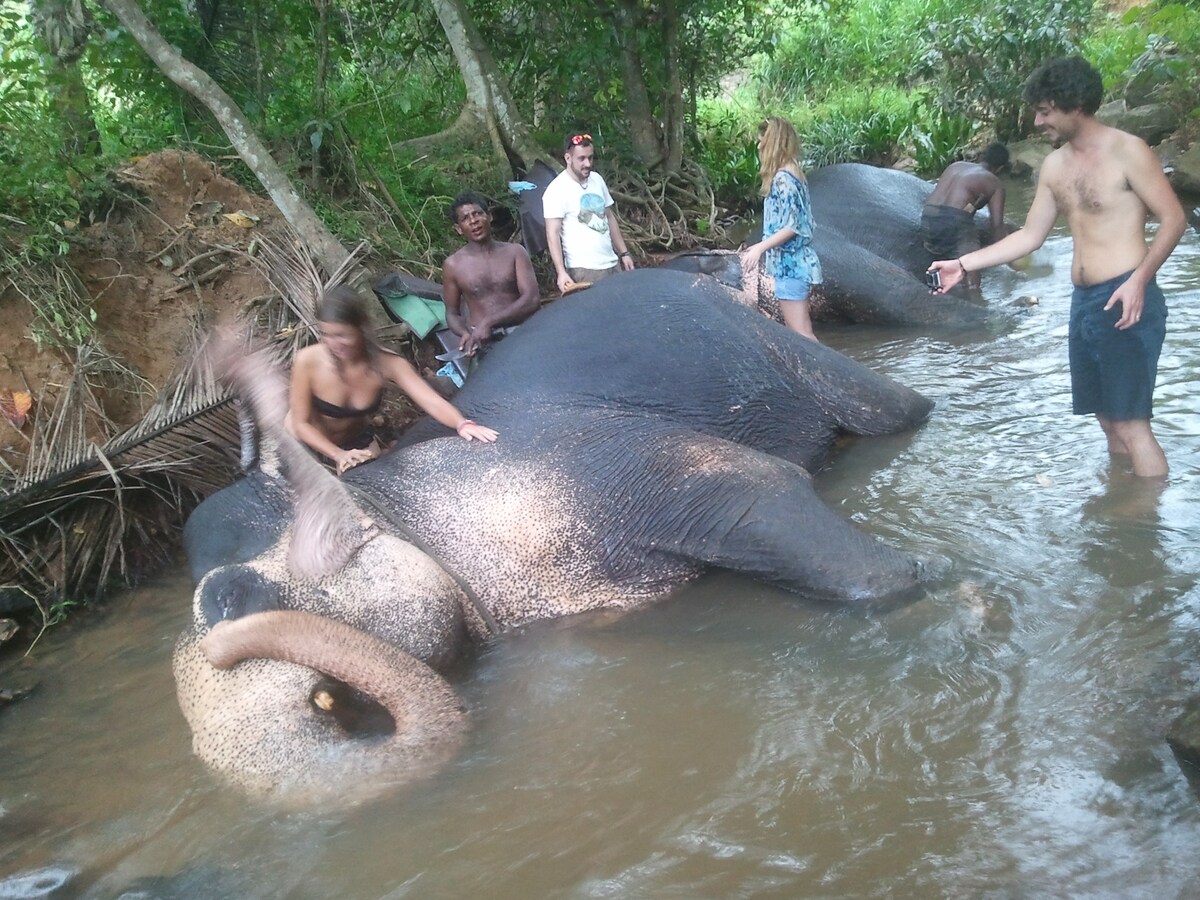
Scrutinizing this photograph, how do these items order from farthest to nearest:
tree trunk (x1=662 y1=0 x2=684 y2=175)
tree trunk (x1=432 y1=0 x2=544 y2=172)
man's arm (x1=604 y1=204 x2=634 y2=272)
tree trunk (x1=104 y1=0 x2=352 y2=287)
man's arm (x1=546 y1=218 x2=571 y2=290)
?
1. tree trunk (x1=662 y1=0 x2=684 y2=175)
2. tree trunk (x1=432 y1=0 x2=544 y2=172)
3. man's arm (x1=604 y1=204 x2=634 y2=272)
4. man's arm (x1=546 y1=218 x2=571 y2=290)
5. tree trunk (x1=104 y1=0 x2=352 y2=287)

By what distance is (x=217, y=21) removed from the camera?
25.0 ft

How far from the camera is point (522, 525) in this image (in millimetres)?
3695

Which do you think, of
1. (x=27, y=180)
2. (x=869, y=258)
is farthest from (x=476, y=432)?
(x=869, y=258)

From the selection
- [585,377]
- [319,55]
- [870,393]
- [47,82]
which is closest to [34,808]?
[585,377]

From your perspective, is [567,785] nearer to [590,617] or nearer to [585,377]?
[590,617]

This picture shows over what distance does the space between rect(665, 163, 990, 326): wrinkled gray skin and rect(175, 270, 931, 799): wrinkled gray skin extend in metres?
1.80

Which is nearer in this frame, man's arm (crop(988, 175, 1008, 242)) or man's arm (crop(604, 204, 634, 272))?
man's arm (crop(604, 204, 634, 272))

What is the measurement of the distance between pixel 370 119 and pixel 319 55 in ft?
2.73

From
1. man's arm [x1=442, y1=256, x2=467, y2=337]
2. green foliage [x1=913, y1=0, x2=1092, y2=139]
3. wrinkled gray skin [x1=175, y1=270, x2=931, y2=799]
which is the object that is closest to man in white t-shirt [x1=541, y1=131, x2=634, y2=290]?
man's arm [x1=442, y1=256, x2=467, y2=337]

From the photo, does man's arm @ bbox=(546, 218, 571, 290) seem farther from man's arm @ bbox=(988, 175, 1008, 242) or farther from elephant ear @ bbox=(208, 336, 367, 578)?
man's arm @ bbox=(988, 175, 1008, 242)

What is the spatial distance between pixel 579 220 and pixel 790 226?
55.6 inches

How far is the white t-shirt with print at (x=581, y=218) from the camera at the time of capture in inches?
252

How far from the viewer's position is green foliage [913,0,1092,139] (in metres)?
12.4

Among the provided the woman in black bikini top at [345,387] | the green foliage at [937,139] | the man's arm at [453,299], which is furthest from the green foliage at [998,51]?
the woman in black bikini top at [345,387]
